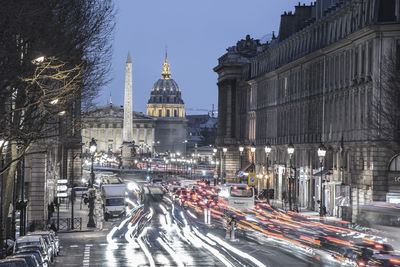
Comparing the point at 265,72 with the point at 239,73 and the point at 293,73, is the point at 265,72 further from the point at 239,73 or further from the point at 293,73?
the point at 239,73

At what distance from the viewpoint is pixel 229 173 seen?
137625 mm

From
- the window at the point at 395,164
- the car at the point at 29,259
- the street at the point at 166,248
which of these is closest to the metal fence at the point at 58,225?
the street at the point at 166,248

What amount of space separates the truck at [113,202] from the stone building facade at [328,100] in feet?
46.3

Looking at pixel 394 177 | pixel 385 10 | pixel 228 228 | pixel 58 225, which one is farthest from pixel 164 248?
pixel 385 10

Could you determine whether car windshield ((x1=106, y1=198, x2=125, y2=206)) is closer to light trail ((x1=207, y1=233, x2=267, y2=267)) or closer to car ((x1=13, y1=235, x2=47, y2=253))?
light trail ((x1=207, y1=233, x2=267, y2=267))

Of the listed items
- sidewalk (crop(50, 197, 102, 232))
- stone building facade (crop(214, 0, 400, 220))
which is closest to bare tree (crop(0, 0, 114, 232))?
sidewalk (crop(50, 197, 102, 232))

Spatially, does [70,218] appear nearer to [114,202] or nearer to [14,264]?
[114,202]

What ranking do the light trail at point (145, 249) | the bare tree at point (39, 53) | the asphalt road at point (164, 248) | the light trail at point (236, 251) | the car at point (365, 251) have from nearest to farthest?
the bare tree at point (39, 53) → the car at point (365, 251) → the light trail at point (236, 251) → the light trail at point (145, 249) → the asphalt road at point (164, 248)

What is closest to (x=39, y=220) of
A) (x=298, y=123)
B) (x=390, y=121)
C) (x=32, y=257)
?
(x=390, y=121)

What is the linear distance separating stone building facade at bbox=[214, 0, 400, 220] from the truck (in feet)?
46.3

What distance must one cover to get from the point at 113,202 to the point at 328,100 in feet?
62.7

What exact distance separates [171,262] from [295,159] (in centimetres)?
5230

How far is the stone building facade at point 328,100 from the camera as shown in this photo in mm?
65812

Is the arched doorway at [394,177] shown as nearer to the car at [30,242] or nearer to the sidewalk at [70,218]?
the sidewalk at [70,218]
